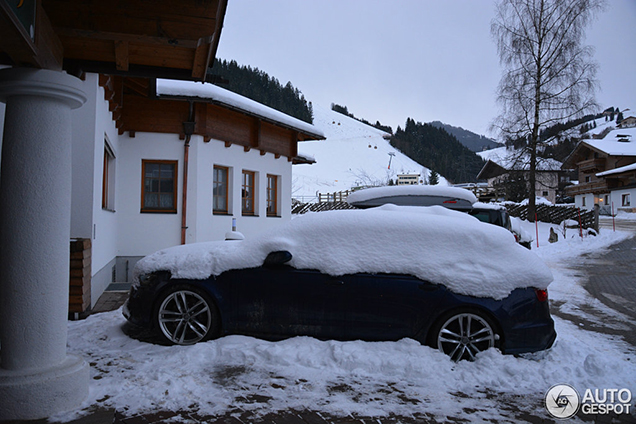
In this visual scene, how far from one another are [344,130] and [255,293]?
12785 centimetres

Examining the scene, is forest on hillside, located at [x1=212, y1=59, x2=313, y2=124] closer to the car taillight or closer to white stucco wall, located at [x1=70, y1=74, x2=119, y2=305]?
white stucco wall, located at [x1=70, y1=74, x2=119, y2=305]

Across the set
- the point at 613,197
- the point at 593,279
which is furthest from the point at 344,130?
the point at 593,279

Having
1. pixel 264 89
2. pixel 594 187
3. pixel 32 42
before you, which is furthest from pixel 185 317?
pixel 264 89

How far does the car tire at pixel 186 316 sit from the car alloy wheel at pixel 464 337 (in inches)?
88.0

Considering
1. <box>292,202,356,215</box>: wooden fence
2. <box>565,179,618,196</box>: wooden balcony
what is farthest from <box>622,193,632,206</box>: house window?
<box>292,202,356,215</box>: wooden fence

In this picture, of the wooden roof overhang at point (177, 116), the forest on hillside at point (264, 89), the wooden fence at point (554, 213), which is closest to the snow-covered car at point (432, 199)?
the wooden roof overhang at point (177, 116)

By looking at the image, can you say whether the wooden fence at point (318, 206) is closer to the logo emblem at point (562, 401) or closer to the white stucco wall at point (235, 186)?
the white stucco wall at point (235, 186)

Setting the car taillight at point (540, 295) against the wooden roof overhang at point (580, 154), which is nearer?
the car taillight at point (540, 295)

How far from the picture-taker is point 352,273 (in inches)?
187

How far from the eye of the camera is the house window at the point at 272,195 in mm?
14859

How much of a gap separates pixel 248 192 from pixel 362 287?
9452mm

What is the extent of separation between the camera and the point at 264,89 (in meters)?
98.0

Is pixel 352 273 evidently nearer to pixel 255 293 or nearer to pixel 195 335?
Result: pixel 255 293

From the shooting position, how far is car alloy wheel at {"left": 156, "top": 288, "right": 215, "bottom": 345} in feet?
15.8
